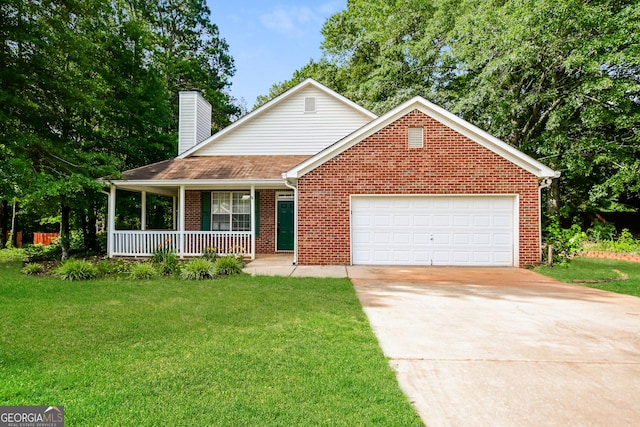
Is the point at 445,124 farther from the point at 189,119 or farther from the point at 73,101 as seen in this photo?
the point at 73,101

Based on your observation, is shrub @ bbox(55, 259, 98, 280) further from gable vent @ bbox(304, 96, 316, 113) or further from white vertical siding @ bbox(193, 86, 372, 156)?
gable vent @ bbox(304, 96, 316, 113)

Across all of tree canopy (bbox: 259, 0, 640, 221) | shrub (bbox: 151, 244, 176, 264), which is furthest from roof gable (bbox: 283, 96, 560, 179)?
tree canopy (bbox: 259, 0, 640, 221)

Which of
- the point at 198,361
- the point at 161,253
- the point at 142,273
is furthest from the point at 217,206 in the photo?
the point at 198,361

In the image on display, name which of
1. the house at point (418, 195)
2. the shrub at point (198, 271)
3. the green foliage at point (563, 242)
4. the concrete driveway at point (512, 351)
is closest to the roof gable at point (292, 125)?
the house at point (418, 195)

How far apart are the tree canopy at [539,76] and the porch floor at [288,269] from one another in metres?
10.8

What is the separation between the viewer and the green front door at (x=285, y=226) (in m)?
13.9

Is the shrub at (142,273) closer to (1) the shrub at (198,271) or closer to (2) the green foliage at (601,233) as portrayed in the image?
(1) the shrub at (198,271)

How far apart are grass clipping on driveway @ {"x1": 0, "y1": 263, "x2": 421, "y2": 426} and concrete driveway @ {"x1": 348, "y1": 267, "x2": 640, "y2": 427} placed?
1.34ft

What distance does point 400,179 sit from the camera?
1096cm

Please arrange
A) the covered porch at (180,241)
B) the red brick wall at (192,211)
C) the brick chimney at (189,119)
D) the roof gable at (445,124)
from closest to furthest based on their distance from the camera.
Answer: the roof gable at (445,124) → the covered porch at (180,241) → the red brick wall at (192,211) → the brick chimney at (189,119)

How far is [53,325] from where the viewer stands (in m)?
5.10

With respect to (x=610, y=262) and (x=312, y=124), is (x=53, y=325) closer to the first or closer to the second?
(x=312, y=124)

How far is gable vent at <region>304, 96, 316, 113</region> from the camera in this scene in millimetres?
15156

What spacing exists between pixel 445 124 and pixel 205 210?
8.88 meters
